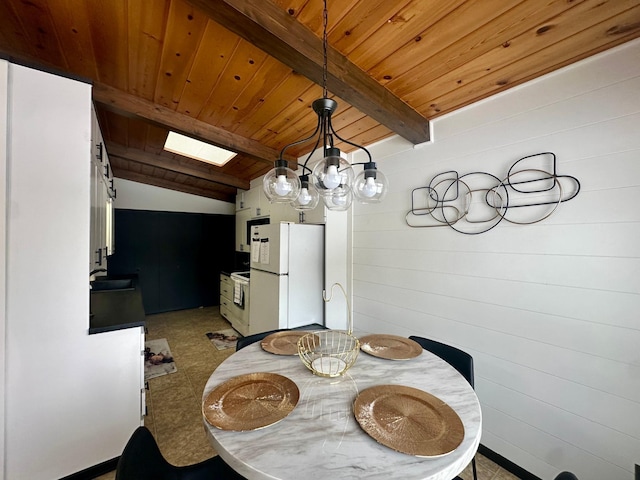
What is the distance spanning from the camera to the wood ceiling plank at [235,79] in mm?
1661

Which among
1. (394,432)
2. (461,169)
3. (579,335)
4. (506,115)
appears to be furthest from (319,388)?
(506,115)

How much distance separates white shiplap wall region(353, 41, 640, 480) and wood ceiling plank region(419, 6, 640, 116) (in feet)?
0.20

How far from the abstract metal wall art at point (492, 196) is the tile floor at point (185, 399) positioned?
5.38 feet

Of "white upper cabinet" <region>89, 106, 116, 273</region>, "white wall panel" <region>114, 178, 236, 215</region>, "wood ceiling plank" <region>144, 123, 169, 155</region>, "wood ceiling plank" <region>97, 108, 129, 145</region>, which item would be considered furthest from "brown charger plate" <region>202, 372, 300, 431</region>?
"white wall panel" <region>114, 178, 236, 215</region>

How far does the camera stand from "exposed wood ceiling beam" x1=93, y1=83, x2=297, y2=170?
2.22 metres

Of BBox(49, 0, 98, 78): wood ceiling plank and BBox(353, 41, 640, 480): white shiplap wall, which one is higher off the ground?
BBox(49, 0, 98, 78): wood ceiling plank

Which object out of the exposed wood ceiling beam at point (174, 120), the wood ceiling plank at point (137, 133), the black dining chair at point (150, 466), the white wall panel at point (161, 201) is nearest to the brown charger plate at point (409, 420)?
the black dining chair at point (150, 466)

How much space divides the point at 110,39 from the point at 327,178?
5.60 ft

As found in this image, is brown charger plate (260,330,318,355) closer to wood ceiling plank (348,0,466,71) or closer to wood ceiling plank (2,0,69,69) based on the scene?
wood ceiling plank (348,0,466,71)

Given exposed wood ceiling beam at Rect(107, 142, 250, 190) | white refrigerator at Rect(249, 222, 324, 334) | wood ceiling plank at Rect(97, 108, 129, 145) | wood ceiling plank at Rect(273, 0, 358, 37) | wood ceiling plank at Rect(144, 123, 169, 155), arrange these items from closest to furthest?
wood ceiling plank at Rect(273, 0, 358, 37) → wood ceiling plank at Rect(97, 108, 129, 145) → white refrigerator at Rect(249, 222, 324, 334) → wood ceiling plank at Rect(144, 123, 169, 155) → exposed wood ceiling beam at Rect(107, 142, 250, 190)

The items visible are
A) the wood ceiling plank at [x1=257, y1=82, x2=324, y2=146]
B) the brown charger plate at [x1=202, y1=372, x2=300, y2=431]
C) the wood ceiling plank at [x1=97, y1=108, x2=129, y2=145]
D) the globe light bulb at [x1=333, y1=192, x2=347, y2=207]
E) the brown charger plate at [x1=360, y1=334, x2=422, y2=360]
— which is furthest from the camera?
the wood ceiling plank at [x1=97, y1=108, x2=129, y2=145]

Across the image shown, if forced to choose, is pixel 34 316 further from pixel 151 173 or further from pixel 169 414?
pixel 151 173

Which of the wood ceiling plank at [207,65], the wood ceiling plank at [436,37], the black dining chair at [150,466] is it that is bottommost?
the black dining chair at [150,466]

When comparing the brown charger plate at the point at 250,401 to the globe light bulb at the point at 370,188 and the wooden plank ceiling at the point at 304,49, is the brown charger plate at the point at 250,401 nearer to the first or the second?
the globe light bulb at the point at 370,188
